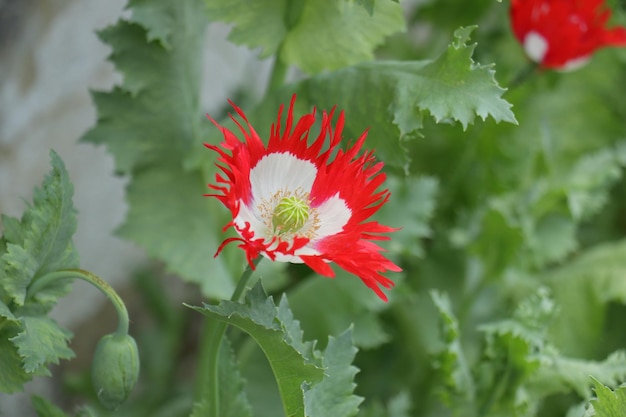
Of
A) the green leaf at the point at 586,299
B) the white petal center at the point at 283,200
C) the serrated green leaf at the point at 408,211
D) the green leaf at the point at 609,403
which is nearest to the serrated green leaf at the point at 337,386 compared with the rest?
the white petal center at the point at 283,200

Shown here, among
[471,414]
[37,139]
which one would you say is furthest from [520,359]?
[37,139]

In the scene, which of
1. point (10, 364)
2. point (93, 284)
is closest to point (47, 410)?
point (10, 364)

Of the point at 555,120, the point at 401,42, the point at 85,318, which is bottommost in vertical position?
the point at 85,318

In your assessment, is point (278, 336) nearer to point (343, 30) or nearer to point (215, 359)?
point (215, 359)

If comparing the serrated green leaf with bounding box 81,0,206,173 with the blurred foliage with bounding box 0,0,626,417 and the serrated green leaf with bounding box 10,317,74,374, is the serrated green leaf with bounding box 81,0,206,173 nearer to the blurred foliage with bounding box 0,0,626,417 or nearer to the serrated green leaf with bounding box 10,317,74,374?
the blurred foliage with bounding box 0,0,626,417

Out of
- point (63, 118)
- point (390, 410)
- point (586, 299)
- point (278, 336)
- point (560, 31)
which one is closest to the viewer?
point (278, 336)

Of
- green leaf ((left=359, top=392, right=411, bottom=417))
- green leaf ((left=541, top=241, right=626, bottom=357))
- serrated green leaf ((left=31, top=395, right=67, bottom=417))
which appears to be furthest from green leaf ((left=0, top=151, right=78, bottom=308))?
green leaf ((left=541, top=241, right=626, bottom=357))

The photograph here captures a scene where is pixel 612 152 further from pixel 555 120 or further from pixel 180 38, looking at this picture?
pixel 180 38
